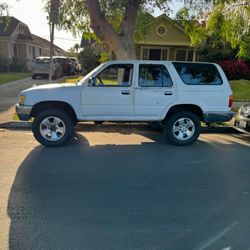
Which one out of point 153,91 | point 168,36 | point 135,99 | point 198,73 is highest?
point 168,36

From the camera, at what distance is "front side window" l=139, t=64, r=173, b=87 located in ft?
21.1

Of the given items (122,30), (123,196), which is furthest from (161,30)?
(123,196)

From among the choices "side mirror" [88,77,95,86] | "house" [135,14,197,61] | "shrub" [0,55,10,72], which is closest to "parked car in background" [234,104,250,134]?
"side mirror" [88,77,95,86]

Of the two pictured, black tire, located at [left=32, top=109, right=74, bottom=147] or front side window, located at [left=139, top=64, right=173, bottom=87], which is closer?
black tire, located at [left=32, top=109, right=74, bottom=147]

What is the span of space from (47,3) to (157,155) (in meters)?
7.59

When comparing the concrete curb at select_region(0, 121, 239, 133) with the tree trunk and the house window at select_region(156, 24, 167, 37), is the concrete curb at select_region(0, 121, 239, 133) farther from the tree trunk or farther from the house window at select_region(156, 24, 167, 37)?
the house window at select_region(156, 24, 167, 37)

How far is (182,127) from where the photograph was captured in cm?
670

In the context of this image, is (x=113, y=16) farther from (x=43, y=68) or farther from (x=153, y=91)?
(x=43, y=68)

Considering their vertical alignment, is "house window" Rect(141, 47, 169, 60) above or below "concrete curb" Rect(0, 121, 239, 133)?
above

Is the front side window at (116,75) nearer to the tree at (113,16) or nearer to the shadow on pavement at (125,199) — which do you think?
the shadow on pavement at (125,199)

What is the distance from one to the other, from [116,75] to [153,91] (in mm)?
955

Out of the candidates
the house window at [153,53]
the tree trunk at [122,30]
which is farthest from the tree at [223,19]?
the house window at [153,53]

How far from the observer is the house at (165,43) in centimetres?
2131

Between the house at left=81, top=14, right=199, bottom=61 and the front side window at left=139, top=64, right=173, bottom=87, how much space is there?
1421 centimetres
